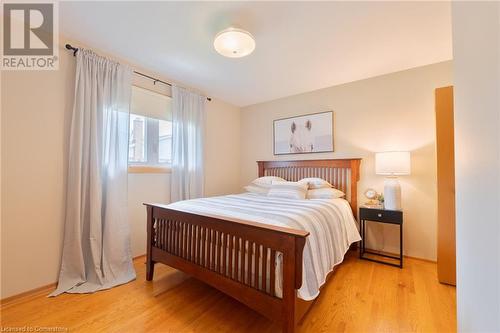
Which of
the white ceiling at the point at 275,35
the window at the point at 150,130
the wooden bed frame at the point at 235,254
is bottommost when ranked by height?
the wooden bed frame at the point at 235,254

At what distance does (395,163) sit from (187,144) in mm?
2577

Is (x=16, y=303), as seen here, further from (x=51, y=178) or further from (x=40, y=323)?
(x=51, y=178)

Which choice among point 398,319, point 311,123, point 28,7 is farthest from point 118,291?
point 311,123

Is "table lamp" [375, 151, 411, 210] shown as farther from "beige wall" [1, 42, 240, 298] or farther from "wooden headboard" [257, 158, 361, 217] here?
"beige wall" [1, 42, 240, 298]

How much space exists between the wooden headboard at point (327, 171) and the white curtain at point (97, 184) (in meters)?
2.18

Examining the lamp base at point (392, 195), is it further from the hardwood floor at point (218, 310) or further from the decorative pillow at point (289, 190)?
the decorative pillow at point (289, 190)

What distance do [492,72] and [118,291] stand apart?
2.56 metres

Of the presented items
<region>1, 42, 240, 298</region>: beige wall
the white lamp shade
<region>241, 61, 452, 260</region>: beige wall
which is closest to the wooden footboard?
<region>1, 42, 240, 298</region>: beige wall

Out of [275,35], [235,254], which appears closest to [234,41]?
[275,35]

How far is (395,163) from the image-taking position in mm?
2262

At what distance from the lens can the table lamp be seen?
2237 mm

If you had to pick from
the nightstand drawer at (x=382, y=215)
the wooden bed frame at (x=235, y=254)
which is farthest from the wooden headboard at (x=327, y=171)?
the wooden bed frame at (x=235, y=254)

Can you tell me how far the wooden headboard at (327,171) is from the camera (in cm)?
274

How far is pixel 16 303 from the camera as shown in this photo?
1624 millimetres
